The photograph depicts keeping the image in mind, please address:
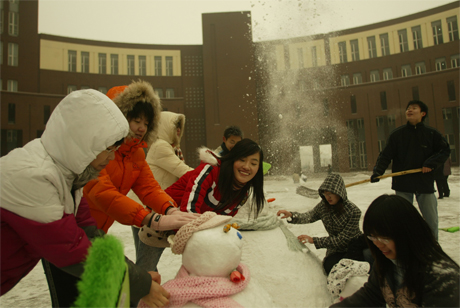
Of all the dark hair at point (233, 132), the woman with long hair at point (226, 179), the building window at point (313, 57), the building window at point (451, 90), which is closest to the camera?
the woman with long hair at point (226, 179)

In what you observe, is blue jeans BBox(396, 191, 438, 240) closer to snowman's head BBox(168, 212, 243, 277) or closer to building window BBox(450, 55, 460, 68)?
snowman's head BBox(168, 212, 243, 277)

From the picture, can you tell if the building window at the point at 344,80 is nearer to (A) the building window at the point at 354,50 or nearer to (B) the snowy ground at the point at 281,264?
(A) the building window at the point at 354,50

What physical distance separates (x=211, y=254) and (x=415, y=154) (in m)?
2.76

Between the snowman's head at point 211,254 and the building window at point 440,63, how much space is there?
70.5 ft

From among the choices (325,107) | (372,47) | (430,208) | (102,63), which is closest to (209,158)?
(430,208)

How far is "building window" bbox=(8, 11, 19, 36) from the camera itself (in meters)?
16.5

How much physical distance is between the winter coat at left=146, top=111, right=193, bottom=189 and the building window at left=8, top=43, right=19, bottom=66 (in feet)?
62.6

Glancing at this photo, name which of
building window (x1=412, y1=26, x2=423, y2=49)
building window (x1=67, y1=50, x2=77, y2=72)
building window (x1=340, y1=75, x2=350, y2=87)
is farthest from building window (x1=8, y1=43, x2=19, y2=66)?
building window (x1=412, y1=26, x2=423, y2=49)

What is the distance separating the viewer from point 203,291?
45.9 inches

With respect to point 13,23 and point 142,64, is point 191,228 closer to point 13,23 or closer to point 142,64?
point 142,64

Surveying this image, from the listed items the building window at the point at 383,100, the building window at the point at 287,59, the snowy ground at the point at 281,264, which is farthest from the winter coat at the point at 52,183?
the building window at the point at 383,100

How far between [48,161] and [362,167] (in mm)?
18532

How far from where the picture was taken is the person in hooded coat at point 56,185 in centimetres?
82

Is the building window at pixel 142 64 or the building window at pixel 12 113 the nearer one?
the building window at pixel 12 113
